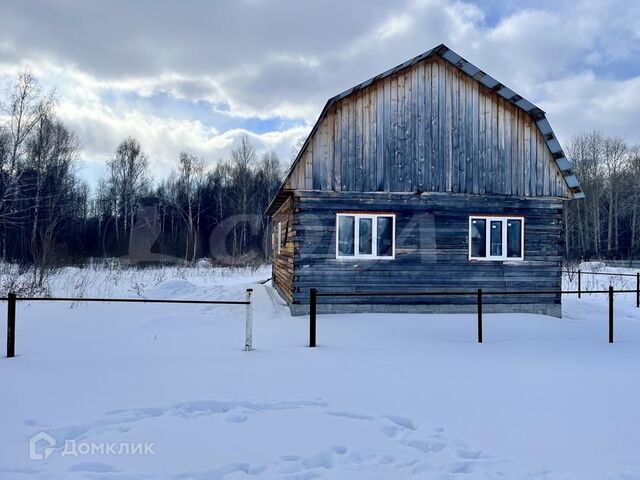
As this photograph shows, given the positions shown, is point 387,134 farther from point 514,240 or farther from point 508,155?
point 514,240

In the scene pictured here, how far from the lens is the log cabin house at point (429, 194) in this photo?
38.8 ft

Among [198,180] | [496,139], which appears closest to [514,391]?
[496,139]

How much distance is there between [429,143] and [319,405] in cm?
908

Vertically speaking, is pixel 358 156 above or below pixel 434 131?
below

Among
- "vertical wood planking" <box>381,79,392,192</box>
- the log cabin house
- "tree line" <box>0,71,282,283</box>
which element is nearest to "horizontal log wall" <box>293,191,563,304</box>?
the log cabin house

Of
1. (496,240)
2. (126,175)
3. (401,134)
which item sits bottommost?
(496,240)

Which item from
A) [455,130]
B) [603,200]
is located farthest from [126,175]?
[603,200]

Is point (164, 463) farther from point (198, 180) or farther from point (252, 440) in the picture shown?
point (198, 180)

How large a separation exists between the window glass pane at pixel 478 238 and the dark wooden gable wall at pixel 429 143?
0.90 m

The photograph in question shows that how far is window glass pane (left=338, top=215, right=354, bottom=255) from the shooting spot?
11953 millimetres

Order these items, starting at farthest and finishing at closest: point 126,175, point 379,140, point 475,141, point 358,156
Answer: point 126,175
point 475,141
point 379,140
point 358,156

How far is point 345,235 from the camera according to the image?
11992mm

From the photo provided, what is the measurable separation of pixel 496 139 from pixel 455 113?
1376mm

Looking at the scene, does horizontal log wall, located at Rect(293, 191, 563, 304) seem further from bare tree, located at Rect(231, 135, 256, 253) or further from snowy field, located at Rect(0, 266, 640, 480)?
bare tree, located at Rect(231, 135, 256, 253)
